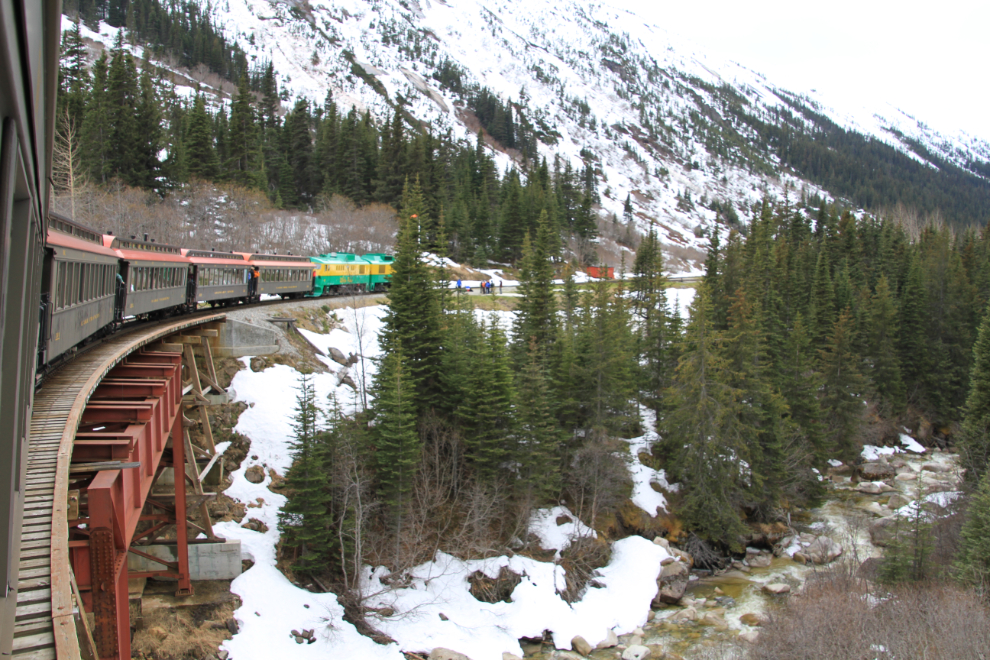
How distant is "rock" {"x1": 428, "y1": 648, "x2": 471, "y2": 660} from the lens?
19406 millimetres

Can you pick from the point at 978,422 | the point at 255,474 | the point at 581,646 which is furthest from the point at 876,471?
the point at 255,474

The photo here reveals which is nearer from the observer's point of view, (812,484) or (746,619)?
(746,619)

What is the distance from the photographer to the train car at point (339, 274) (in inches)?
1698

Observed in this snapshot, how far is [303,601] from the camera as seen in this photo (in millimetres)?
19734

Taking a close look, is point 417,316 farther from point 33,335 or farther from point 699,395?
point 33,335

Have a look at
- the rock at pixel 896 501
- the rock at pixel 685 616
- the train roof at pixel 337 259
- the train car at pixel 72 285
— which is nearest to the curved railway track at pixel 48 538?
the train car at pixel 72 285

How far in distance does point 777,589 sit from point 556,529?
932 cm

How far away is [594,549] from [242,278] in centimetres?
2340

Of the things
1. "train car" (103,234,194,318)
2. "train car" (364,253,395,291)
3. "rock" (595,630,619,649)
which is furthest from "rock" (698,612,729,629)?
"train car" (364,253,395,291)

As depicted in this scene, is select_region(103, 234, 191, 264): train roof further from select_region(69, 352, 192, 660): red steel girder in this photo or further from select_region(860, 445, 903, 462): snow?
select_region(860, 445, 903, 462): snow

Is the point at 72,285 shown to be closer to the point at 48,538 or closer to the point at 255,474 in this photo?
the point at 48,538

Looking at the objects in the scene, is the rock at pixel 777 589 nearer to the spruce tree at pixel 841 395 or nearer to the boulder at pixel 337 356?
the spruce tree at pixel 841 395

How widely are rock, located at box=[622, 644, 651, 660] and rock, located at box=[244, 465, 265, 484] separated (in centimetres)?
1480

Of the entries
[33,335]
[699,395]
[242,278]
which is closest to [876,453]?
[699,395]
